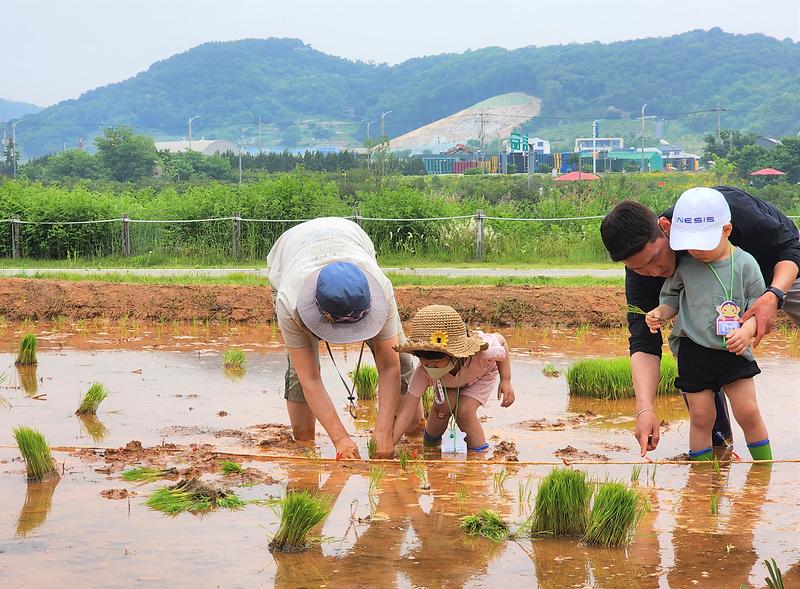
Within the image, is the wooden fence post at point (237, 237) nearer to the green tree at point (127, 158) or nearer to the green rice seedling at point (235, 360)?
the green rice seedling at point (235, 360)

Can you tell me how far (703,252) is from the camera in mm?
4816

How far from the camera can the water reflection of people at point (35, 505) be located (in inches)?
184

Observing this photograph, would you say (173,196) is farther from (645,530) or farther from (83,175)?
(83,175)

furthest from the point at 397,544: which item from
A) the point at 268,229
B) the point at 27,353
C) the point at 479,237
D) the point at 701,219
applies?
the point at 268,229

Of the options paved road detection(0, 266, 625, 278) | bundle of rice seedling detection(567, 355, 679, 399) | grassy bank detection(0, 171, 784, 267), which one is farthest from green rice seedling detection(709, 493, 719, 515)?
grassy bank detection(0, 171, 784, 267)

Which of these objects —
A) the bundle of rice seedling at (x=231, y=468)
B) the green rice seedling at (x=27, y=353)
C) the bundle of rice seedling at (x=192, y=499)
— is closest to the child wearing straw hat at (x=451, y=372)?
the bundle of rice seedling at (x=231, y=468)

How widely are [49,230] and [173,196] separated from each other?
5.47 metres

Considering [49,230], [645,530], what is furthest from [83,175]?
[645,530]

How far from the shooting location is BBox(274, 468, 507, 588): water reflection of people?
13.2ft

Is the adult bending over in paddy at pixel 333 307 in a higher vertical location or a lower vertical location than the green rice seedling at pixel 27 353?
higher

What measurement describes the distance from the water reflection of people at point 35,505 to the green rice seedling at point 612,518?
7.41 ft

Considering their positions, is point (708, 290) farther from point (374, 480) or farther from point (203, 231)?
point (203, 231)

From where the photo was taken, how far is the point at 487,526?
4.51m

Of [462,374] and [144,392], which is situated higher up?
[462,374]
